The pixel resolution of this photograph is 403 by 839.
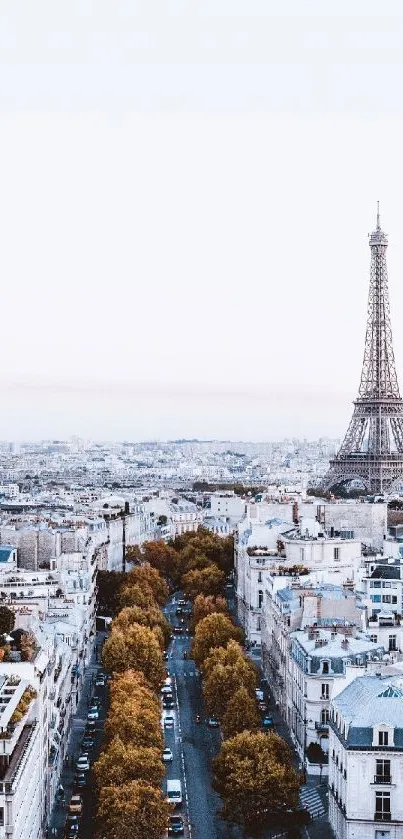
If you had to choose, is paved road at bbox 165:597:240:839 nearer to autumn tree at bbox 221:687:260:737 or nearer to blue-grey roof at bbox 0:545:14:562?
autumn tree at bbox 221:687:260:737

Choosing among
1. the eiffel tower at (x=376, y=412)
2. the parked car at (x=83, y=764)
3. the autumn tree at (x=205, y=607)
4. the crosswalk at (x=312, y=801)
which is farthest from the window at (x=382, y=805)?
the eiffel tower at (x=376, y=412)

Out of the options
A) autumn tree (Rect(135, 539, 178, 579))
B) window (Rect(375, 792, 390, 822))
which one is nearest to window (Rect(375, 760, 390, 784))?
window (Rect(375, 792, 390, 822))

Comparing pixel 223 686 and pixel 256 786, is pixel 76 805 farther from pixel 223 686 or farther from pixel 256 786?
pixel 223 686

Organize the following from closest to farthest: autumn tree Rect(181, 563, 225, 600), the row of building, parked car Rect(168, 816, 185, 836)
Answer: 1. the row of building
2. parked car Rect(168, 816, 185, 836)
3. autumn tree Rect(181, 563, 225, 600)

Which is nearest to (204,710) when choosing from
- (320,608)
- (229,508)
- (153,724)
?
(320,608)

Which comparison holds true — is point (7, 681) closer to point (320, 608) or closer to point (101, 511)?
point (320, 608)

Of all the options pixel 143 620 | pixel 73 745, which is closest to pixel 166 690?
pixel 143 620
